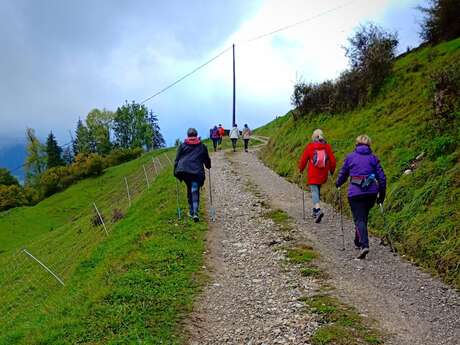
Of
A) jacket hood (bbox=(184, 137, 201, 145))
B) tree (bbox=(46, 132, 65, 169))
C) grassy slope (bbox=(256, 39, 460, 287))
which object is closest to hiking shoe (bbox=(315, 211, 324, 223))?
grassy slope (bbox=(256, 39, 460, 287))

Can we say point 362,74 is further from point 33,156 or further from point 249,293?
point 33,156

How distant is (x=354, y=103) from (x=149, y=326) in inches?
692

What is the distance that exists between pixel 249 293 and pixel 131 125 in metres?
136

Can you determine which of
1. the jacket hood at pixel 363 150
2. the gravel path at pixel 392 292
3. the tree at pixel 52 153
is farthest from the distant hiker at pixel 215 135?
the tree at pixel 52 153

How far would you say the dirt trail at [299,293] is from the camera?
6.65 meters

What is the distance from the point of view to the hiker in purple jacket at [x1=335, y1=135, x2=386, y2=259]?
954 centimetres

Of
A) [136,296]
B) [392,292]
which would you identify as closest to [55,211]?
[136,296]

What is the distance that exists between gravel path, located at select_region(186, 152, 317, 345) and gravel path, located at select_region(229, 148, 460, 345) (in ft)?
2.93

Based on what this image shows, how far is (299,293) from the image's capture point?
7.96 meters

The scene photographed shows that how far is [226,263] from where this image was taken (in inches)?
395

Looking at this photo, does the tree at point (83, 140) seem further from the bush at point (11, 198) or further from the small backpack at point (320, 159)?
the small backpack at point (320, 159)

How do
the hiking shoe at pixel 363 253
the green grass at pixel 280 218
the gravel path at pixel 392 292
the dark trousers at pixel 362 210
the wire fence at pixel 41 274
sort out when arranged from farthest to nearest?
the wire fence at pixel 41 274 < the green grass at pixel 280 218 < the dark trousers at pixel 362 210 < the hiking shoe at pixel 363 253 < the gravel path at pixel 392 292

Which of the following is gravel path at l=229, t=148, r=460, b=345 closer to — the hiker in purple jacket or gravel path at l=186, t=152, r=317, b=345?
the hiker in purple jacket

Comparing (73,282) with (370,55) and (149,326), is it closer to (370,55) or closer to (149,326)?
(149,326)
